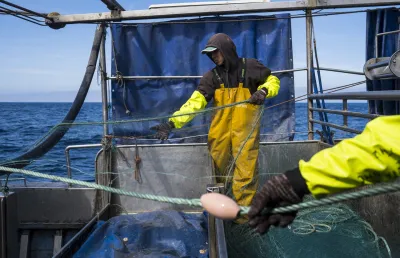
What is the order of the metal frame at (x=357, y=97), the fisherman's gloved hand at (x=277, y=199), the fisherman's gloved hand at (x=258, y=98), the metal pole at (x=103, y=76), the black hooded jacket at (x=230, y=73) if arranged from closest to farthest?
the fisherman's gloved hand at (x=277, y=199)
the metal frame at (x=357, y=97)
the fisherman's gloved hand at (x=258, y=98)
the black hooded jacket at (x=230, y=73)
the metal pole at (x=103, y=76)

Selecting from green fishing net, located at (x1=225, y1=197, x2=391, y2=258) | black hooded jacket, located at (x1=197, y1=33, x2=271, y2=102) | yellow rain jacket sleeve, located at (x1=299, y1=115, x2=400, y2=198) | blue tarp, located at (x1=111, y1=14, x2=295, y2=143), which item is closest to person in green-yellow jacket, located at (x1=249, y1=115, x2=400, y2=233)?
yellow rain jacket sleeve, located at (x1=299, y1=115, x2=400, y2=198)

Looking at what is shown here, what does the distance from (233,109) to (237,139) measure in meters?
0.37

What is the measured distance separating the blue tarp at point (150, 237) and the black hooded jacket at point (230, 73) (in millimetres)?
1600

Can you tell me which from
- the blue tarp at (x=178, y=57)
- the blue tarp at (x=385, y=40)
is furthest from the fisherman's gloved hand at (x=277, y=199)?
the blue tarp at (x=385, y=40)

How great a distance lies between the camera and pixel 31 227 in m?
5.46

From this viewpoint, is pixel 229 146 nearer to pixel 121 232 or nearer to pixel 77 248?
pixel 121 232

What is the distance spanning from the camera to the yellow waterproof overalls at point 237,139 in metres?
4.52

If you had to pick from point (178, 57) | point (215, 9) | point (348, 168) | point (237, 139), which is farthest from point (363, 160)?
point (178, 57)

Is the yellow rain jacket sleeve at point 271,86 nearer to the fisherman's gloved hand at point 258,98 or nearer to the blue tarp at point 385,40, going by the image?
the fisherman's gloved hand at point 258,98

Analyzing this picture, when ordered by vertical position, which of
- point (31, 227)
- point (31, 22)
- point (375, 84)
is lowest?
point (31, 227)

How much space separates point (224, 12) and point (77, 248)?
3.78m

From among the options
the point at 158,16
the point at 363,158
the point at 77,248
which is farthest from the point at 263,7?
the point at 363,158

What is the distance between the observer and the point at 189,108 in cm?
478

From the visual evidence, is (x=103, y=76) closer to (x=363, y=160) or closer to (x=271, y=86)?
(x=271, y=86)
